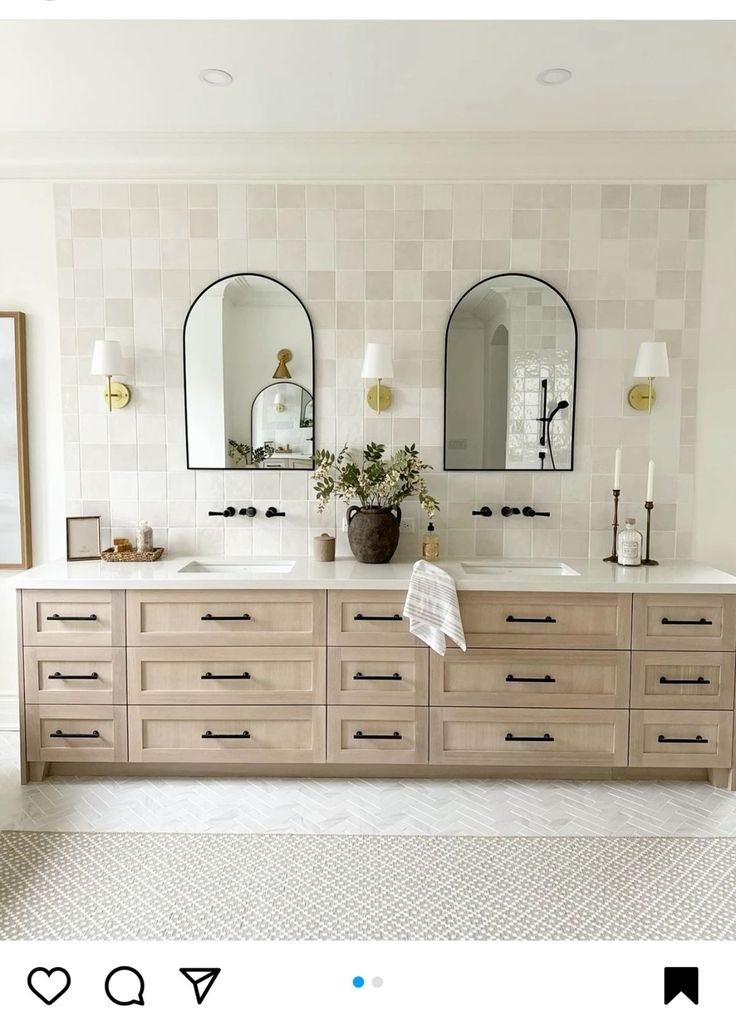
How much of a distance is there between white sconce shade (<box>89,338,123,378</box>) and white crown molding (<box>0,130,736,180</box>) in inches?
29.5

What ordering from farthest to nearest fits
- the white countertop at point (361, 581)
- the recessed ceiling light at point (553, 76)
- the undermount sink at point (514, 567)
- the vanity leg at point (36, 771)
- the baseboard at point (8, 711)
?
1. the baseboard at point (8, 711)
2. the undermount sink at point (514, 567)
3. the vanity leg at point (36, 771)
4. the white countertop at point (361, 581)
5. the recessed ceiling light at point (553, 76)

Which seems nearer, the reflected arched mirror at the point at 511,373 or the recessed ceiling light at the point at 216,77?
the recessed ceiling light at the point at 216,77

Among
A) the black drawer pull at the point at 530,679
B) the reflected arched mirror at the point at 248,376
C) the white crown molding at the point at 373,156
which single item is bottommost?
the black drawer pull at the point at 530,679

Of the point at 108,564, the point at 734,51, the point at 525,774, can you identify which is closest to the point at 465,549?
the point at 525,774

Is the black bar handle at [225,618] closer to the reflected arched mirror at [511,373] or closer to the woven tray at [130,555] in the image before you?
the woven tray at [130,555]

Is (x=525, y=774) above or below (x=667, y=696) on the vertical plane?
below

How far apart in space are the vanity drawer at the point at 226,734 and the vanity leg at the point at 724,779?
1.53 metres

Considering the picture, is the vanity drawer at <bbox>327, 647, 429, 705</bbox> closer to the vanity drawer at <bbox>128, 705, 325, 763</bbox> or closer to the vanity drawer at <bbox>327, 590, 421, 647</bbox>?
the vanity drawer at <bbox>327, 590, 421, 647</bbox>

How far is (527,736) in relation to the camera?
2.68 m

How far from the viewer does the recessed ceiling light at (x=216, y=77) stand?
2.49 meters

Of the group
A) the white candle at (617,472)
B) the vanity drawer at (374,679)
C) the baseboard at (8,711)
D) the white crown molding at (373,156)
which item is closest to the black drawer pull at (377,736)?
the vanity drawer at (374,679)

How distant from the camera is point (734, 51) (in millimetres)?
2346

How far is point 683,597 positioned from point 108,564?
91.2 inches
